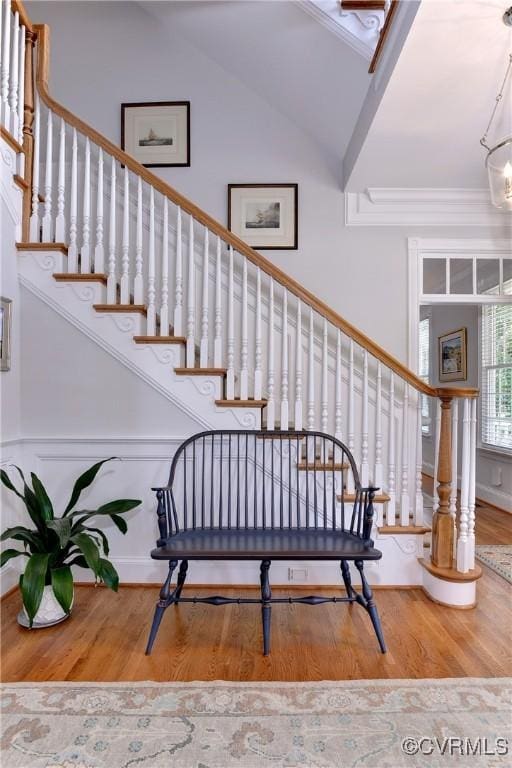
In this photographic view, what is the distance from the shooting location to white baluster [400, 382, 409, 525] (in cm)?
254

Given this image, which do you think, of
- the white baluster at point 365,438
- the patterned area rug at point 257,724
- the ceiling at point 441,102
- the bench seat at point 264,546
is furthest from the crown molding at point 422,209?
the patterned area rug at point 257,724

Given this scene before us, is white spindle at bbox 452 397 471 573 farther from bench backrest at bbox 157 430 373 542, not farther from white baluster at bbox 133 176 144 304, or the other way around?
white baluster at bbox 133 176 144 304

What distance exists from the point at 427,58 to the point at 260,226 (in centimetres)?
167

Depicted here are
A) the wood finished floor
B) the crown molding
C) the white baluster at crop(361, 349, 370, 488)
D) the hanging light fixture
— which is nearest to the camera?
the wood finished floor

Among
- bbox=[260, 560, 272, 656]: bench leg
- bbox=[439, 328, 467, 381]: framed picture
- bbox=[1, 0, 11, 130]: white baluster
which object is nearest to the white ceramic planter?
bbox=[260, 560, 272, 656]: bench leg

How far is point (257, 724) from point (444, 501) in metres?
1.51

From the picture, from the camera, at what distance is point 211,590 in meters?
2.51

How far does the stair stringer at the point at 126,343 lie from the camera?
8.38 ft

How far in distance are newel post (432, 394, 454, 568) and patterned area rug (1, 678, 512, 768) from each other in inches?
29.4

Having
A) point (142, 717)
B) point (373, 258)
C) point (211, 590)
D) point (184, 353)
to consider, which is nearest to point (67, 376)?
point (184, 353)

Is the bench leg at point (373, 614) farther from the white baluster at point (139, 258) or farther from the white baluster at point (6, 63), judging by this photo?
the white baluster at point (6, 63)

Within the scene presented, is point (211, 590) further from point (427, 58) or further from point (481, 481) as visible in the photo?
point (481, 481)

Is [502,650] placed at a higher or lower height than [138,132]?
lower

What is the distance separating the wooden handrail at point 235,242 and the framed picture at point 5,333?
112cm
